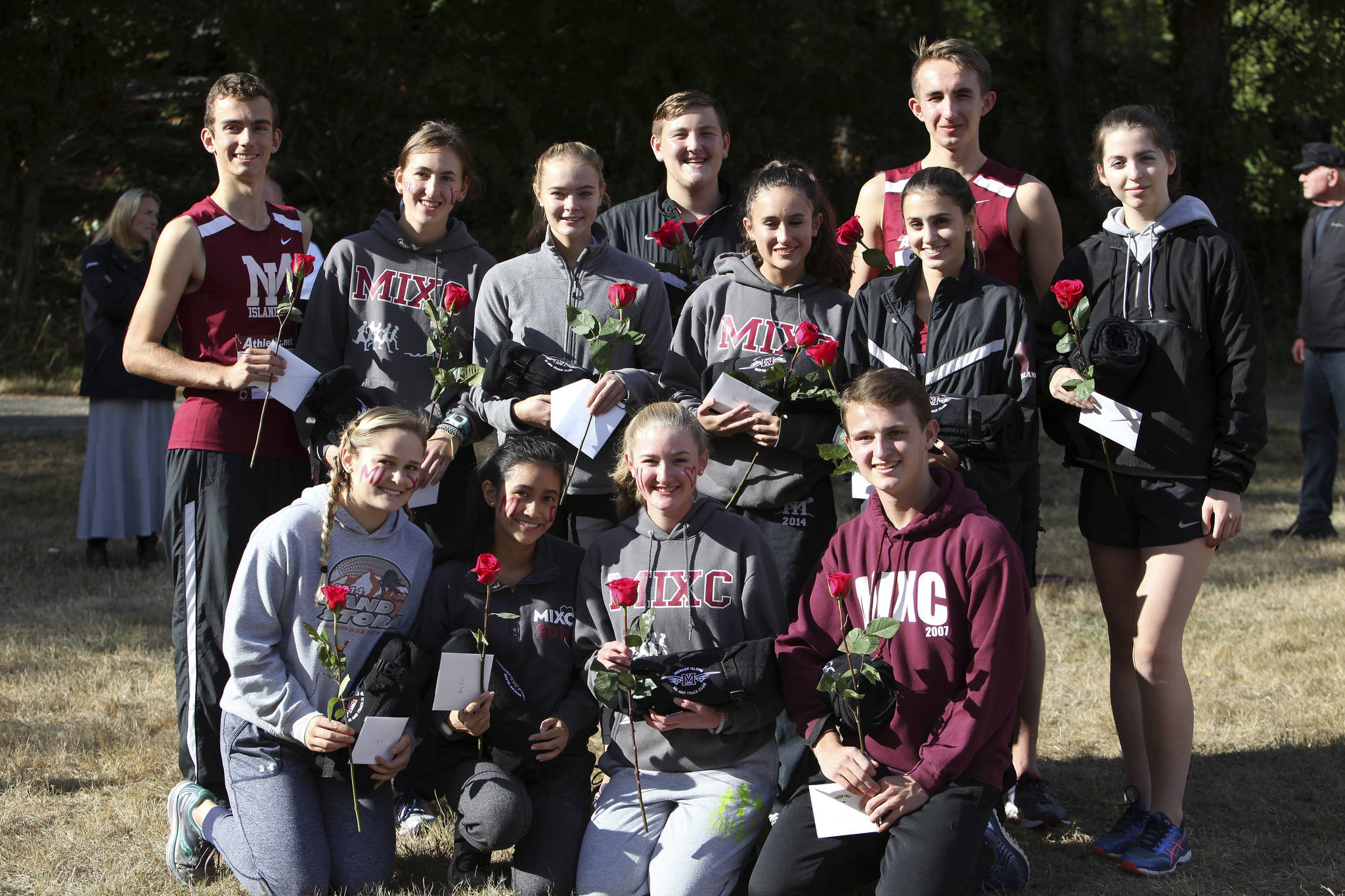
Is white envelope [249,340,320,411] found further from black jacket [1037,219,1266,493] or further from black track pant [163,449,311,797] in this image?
black jacket [1037,219,1266,493]

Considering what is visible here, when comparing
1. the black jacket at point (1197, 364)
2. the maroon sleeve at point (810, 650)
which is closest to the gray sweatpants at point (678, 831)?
the maroon sleeve at point (810, 650)

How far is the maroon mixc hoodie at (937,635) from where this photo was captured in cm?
328

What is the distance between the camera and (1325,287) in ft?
25.7

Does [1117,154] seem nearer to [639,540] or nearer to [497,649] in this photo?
[639,540]

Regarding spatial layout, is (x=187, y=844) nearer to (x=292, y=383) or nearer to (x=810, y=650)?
(x=292, y=383)

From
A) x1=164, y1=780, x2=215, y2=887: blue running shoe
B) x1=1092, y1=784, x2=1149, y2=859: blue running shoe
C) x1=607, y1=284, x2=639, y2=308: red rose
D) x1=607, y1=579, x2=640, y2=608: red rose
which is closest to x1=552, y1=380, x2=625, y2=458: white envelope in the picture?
x1=607, y1=284, x2=639, y2=308: red rose

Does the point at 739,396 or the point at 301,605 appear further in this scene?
the point at 739,396

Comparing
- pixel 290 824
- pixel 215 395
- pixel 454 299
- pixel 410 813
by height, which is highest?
pixel 454 299

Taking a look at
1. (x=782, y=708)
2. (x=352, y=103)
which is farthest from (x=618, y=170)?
(x=782, y=708)

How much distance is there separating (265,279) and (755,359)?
5.15 ft

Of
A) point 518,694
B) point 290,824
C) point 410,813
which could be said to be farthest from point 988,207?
point 290,824

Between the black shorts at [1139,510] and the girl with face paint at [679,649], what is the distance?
3.38 feet

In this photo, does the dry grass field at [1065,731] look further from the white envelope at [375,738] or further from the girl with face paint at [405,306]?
the girl with face paint at [405,306]

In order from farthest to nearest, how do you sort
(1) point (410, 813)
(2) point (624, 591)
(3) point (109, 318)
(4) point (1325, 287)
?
(4) point (1325, 287)
(3) point (109, 318)
(1) point (410, 813)
(2) point (624, 591)
